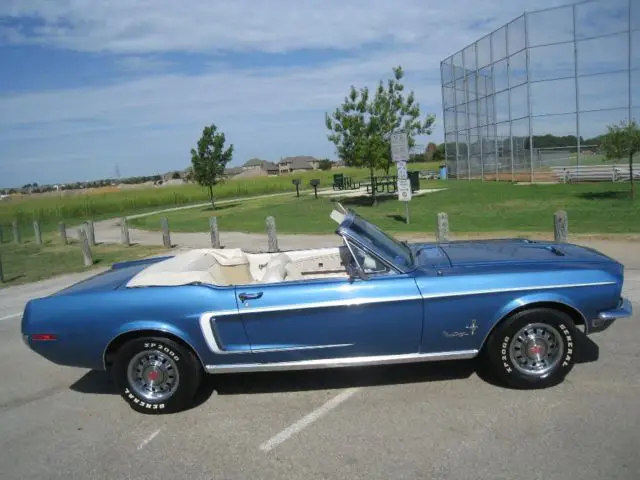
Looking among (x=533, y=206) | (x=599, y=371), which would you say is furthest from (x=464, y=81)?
(x=599, y=371)

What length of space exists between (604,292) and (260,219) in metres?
19.2

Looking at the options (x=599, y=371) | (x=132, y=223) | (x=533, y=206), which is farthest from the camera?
(x=132, y=223)

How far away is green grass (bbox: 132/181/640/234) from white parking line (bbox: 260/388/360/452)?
32.3 ft

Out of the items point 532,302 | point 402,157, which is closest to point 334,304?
point 532,302

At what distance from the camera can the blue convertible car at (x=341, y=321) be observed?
4203 millimetres

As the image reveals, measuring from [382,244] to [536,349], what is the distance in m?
1.48

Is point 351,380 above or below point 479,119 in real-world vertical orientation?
below

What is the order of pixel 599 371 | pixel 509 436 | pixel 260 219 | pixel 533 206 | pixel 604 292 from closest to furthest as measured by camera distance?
pixel 509 436 → pixel 604 292 → pixel 599 371 → pixel 533 206 → pixel 260 219

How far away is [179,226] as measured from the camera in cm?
2325

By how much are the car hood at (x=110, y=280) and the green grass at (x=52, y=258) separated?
8164 mm

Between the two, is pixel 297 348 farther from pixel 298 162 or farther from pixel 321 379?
pixel 298 162

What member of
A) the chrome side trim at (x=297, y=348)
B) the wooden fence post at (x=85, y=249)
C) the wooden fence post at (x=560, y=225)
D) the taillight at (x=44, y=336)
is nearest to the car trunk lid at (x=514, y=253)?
the chrome side trim at (x=297, y=348)

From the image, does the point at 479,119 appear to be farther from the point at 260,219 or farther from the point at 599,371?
the point at 599,371

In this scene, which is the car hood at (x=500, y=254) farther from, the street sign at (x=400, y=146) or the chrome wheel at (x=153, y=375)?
the street sign at (x=400, y=146)
